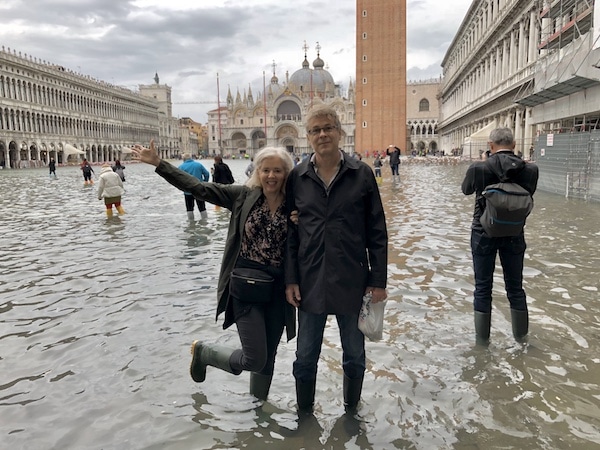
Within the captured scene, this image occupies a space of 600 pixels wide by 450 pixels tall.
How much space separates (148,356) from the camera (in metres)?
4.31

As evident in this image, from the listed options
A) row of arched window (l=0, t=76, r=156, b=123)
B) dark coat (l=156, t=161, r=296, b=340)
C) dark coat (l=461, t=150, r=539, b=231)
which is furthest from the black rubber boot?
row of arched window (l=0, t=76, r=156, b=123)

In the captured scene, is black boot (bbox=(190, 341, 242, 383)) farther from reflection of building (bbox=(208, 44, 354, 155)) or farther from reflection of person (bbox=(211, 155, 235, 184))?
reflection of building (bbox=(208, 44, 354, 155))

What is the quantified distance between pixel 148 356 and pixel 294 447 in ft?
6.14

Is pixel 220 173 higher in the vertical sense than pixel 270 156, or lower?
lower

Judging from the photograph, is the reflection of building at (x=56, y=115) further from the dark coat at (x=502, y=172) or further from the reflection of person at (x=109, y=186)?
the dark coat at (x=502, y=172)

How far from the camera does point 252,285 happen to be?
2.96 m

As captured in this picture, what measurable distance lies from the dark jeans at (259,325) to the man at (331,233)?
157 millimetres

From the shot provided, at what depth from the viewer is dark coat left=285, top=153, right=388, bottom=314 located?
2867 millimetres

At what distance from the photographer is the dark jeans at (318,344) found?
3.05m

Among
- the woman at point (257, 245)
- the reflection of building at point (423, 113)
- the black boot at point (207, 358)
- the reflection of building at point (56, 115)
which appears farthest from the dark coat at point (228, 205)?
the reflection of building at point (423, 113)

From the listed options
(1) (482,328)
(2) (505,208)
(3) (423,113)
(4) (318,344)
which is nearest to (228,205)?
(4) (318,344)

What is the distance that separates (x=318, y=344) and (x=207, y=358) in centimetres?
89

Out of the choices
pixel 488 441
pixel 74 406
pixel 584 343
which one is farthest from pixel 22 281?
pixel 584 343

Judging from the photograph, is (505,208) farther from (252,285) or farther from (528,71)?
(528,71)
